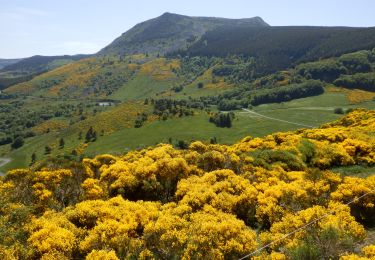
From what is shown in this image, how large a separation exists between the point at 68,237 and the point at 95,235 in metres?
1.32

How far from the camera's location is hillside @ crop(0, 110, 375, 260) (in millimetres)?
17797

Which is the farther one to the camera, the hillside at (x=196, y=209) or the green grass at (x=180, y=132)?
the green grass at (x=180, y=132)

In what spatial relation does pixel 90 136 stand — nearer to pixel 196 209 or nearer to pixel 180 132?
pixel 180 132

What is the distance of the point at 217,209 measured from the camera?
24078 millimetres

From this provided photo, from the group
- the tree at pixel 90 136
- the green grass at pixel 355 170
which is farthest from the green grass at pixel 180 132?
the green grass at pixel 355 170

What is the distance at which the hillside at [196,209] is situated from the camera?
17.8 meters

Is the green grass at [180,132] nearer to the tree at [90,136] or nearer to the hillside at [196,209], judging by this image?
the tree at [90,136]

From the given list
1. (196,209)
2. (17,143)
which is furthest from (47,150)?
(196,209)

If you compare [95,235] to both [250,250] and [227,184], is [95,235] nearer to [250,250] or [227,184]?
[250,250]

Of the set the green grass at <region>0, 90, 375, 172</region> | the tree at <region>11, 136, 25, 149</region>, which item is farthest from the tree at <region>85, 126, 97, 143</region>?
the tree at <region>11, 136, 25, 149</region>

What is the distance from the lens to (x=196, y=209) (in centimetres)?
2442

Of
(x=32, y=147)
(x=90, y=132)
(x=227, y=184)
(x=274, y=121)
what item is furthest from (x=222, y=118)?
(x=227, y=184)

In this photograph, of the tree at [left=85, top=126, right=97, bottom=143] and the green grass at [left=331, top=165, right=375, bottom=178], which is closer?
the green grass at [left=331, top=165, right=375, bottom=178]

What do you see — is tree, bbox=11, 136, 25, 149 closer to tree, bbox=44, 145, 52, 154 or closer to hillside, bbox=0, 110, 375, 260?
tree, bbox=44, 145, 52, 154
